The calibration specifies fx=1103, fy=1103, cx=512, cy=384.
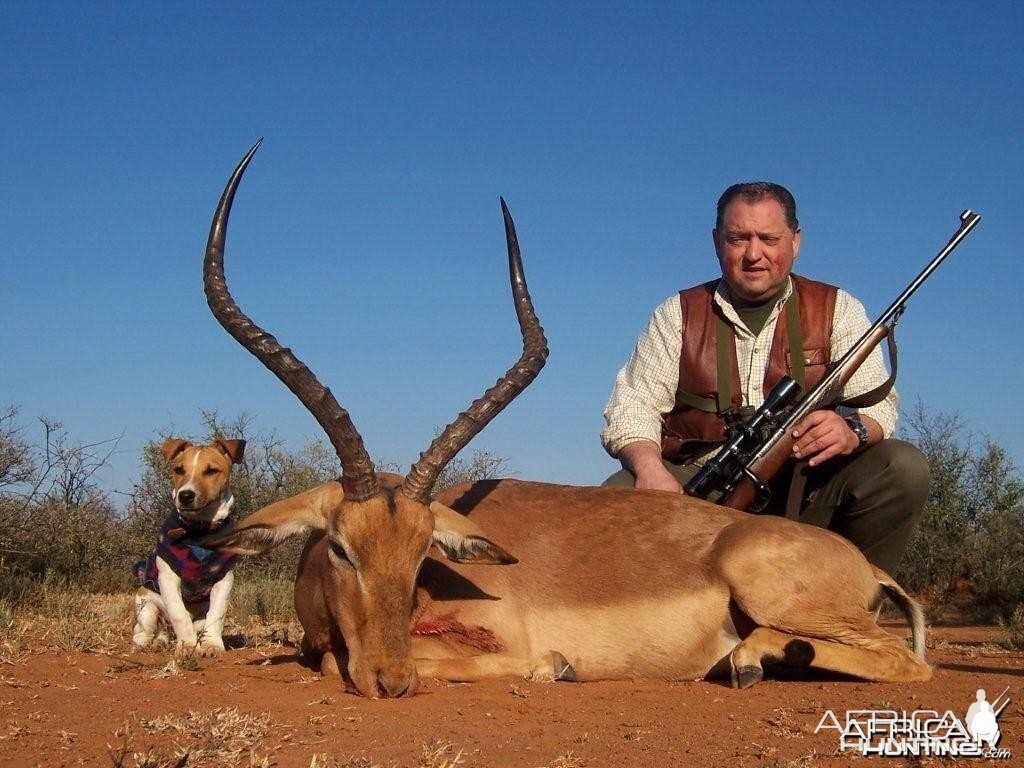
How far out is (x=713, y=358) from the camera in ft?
24.4

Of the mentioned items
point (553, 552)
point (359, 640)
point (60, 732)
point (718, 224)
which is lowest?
point (60, 732)

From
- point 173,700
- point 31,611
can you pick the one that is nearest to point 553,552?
point 173,700

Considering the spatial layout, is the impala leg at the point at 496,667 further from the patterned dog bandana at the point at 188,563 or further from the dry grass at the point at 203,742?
the patterned dog bandana at the point at 188,563

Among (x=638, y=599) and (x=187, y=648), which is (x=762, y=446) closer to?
(x=638, y=599)

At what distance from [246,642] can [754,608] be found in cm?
376

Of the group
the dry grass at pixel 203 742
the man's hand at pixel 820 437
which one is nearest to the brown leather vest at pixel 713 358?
the man's hand at pixel 820 437

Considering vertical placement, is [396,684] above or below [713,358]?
below

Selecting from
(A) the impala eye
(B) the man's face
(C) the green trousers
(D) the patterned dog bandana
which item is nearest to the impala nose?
(A) the impala eye

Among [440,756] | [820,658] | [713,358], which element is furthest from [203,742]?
[713,358]

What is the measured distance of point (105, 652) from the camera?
6.26m

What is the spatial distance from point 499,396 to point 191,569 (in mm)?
2554

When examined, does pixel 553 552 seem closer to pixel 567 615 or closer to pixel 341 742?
pixel 567 615

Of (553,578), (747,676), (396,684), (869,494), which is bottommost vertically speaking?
(396,684)

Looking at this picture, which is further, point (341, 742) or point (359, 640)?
point (359, 640)
